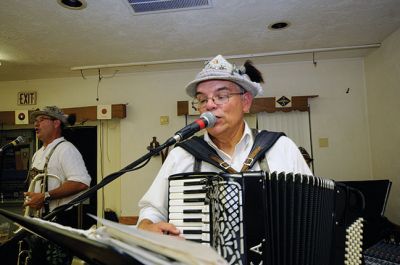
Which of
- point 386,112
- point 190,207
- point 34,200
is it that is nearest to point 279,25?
point 386,112

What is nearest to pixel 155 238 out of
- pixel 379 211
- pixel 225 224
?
pixel 225 224

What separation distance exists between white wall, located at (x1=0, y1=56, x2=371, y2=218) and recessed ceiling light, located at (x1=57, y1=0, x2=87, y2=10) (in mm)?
1803

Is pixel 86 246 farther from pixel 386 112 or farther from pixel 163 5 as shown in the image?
pixel 386 112

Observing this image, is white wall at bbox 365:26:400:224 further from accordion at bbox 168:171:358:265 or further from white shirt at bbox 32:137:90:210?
white shirt at bbox 32:137:90:210

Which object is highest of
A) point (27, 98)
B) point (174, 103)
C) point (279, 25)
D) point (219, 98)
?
point (279, 25)

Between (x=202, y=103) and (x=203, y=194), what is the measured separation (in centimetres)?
55

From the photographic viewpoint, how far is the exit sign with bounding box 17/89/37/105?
437cm

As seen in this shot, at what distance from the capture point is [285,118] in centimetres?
385

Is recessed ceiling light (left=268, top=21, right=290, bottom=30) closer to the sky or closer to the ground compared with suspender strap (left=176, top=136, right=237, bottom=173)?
closer to the sky

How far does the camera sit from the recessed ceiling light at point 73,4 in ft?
7.50

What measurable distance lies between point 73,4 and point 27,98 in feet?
8.69

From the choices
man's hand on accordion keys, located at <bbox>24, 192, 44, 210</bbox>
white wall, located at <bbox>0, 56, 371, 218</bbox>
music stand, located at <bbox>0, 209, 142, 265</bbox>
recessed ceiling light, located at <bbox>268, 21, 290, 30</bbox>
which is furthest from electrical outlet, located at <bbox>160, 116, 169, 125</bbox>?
music stand, located at <bbox>0, 209, 142, 265</bbox>

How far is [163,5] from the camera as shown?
2379 millimetres

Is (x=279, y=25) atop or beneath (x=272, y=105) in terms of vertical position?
atop
